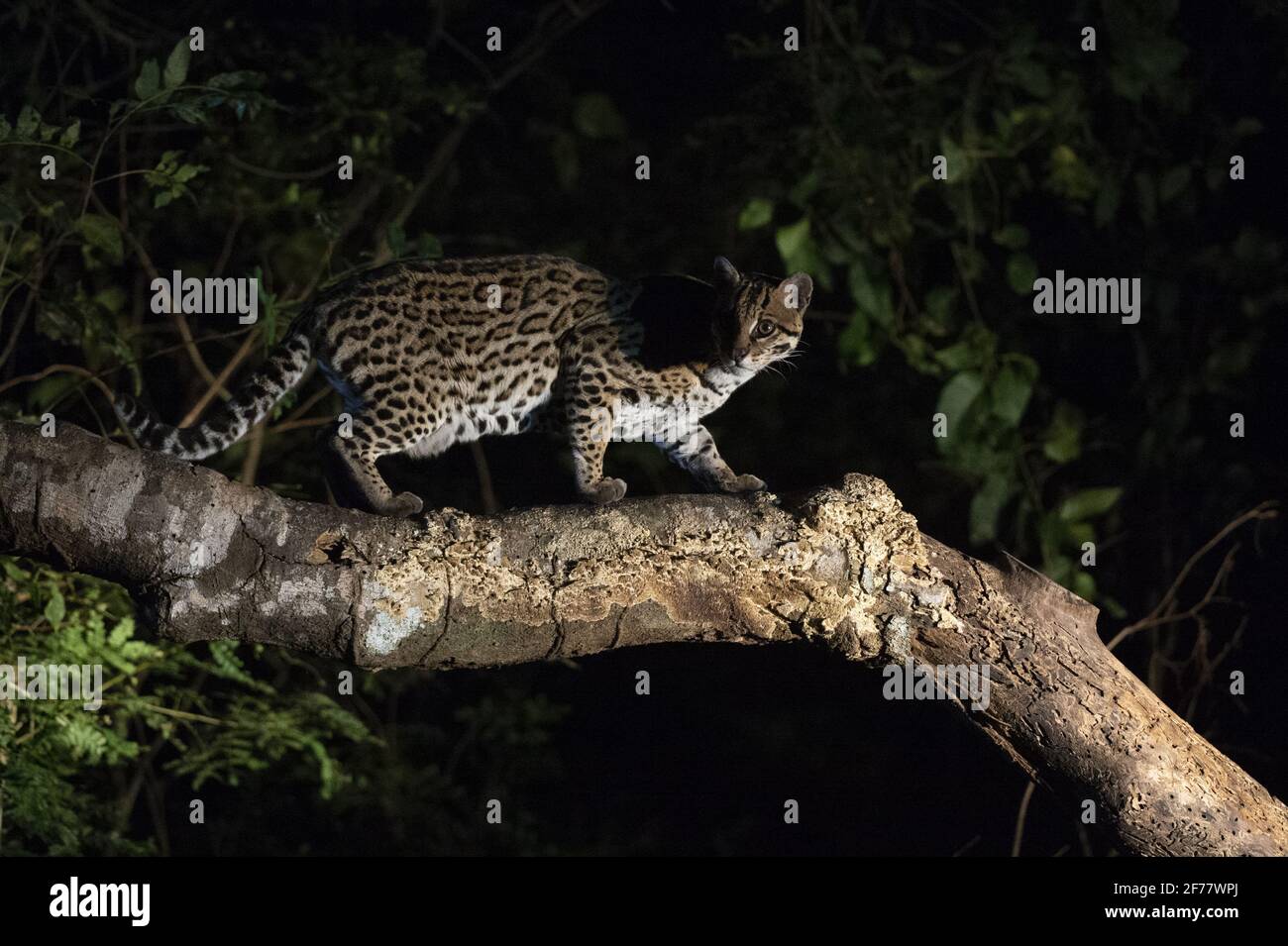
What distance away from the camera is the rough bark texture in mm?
3207

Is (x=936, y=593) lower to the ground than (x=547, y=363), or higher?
lower

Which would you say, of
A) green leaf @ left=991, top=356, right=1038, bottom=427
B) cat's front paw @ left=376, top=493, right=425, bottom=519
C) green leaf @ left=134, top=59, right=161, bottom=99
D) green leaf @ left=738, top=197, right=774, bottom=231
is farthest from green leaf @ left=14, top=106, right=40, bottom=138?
green leaf @ left=991, top=356, right=1038, bottom=427

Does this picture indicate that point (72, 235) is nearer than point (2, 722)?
No

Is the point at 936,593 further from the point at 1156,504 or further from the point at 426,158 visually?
the point at 426,158

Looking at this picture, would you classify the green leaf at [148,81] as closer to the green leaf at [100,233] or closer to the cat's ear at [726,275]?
the green leaf at [100,233]

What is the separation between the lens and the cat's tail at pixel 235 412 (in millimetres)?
4055

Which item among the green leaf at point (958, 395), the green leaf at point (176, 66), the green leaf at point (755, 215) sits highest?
the green leaf at point (176, 66)

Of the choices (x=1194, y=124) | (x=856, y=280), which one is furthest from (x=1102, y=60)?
(x=856, y=280)

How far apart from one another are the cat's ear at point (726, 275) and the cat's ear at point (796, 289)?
5.0 inches

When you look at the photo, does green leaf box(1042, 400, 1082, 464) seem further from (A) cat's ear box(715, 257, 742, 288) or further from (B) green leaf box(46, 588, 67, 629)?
(B) green leaf box(46, 588, 67, 629)

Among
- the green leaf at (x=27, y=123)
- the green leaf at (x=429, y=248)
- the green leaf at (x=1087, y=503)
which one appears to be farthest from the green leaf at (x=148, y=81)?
the green leaf at (x=1087, y=503)

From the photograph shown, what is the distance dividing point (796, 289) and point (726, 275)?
7.7 inches

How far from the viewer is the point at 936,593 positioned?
3506 mm

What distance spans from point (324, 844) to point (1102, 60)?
4520mm
